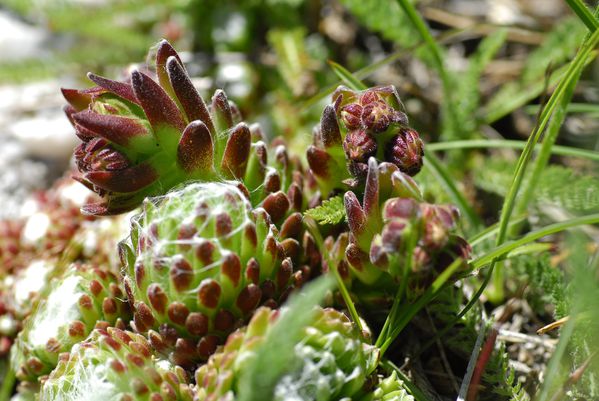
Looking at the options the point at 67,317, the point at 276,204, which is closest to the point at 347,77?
the point at 276,204

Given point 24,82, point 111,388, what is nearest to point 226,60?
point 24,82

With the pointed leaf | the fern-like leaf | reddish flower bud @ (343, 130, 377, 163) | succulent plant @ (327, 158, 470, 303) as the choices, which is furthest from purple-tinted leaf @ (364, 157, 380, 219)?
the fern-like leaf

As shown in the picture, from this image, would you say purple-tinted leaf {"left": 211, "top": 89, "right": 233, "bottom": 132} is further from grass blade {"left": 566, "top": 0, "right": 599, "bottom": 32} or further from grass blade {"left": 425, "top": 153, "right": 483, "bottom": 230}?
grass blade {"left": 566, "top": 0, "right": 599, "bottom": 32}

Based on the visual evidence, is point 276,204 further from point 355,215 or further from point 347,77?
point 347,77

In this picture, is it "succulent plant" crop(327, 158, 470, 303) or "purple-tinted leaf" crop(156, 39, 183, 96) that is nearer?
"succulent plant" crop(327, 158, 470, 303)

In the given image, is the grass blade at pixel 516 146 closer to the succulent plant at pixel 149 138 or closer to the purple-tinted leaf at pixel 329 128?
the purple-tinted leaf at pixel 329 128

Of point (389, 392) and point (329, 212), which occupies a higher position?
point (329, 212)
